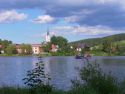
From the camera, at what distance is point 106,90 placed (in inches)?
565

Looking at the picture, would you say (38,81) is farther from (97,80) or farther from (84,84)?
(97,80)

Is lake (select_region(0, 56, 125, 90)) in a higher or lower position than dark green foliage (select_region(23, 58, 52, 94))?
lower

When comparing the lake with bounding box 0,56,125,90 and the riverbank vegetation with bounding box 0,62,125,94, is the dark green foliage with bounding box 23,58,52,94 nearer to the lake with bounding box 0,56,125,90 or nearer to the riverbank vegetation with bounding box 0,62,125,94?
the riverbank vegetation with bounding box 0,62,125,94

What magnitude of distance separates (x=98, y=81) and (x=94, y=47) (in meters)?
164

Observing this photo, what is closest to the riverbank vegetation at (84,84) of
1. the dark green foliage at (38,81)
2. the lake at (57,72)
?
the dark green foliage at (38,81)

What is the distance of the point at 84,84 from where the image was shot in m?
15.0

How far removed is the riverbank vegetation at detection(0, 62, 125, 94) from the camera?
13.7 meters

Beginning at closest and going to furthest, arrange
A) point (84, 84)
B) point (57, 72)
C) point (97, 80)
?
point (97, 80) → point (84, 84) → point (57, 72)

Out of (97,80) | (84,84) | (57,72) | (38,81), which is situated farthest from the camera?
(57,72)

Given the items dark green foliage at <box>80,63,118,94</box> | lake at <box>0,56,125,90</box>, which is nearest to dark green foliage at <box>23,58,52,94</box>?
dark green foliage at <box>80,63,118,94</box>

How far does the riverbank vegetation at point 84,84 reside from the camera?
1369 cm

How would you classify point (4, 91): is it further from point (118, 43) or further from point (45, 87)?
point (118, 43)

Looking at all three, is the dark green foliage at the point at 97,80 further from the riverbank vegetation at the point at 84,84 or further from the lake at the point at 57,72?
the lake at the point at 57,72

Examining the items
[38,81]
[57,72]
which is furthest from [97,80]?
[57,72]
